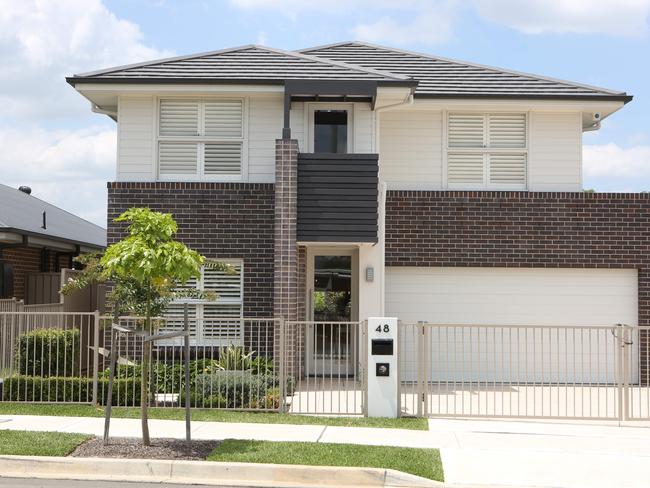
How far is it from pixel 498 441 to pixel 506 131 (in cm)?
875

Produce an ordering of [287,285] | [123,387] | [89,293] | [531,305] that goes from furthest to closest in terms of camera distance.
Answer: [89,293], [531,305], [287,285], [123,387]

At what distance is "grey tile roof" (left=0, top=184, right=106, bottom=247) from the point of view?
66.3 ft

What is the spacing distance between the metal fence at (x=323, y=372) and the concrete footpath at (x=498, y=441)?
3.95ft

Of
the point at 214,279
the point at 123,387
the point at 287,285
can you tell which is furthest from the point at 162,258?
the point at 214,279

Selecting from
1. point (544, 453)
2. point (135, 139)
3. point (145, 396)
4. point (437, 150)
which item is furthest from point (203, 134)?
point (544, 453)

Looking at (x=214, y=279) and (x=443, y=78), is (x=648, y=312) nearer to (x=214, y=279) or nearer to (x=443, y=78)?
(x=443, y=78)

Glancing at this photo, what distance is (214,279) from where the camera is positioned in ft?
56.0

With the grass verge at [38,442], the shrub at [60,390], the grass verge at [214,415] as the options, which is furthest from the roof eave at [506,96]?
the grass verge at [38,442]

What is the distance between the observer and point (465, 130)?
18.7 meters

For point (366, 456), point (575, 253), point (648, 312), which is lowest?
point (366, 456)

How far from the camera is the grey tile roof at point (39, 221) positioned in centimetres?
2020

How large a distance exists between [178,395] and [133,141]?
5.63 meters

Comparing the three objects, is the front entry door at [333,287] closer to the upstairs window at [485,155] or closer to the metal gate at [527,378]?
the metal gate at [527,378]

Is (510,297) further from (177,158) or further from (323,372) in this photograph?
(177,158)
